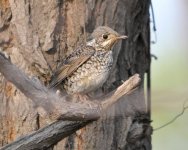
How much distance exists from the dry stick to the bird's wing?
1.97 ft

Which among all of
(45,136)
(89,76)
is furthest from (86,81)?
(45,136)

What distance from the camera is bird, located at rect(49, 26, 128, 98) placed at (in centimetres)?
432

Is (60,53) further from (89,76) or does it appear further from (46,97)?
(46,97)

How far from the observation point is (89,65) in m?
4.45

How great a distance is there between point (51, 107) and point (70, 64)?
122cm

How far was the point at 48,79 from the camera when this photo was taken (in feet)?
14.2

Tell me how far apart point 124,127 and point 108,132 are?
0.17m

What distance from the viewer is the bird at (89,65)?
14.2ft

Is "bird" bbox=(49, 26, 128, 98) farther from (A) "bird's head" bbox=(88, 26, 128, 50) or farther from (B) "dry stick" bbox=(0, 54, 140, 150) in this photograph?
(B) "dry stick" bbox=(0, 54, 140, 150)

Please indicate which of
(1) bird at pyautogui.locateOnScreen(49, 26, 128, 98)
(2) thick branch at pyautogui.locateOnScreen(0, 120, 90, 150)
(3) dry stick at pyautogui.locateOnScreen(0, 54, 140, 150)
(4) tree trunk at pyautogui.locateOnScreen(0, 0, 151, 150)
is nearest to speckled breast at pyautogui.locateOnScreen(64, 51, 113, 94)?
(1) bird at pyautogui.locateOnScreen(49, 26, 128, 98)

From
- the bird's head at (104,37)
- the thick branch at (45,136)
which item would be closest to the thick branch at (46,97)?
the thick branch at (45,136)

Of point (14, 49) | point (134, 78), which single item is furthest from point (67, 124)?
point (14, 49)

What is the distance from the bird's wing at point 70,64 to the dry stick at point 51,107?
601 mm

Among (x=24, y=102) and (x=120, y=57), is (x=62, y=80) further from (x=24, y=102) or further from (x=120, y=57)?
(x=120, y=57)
